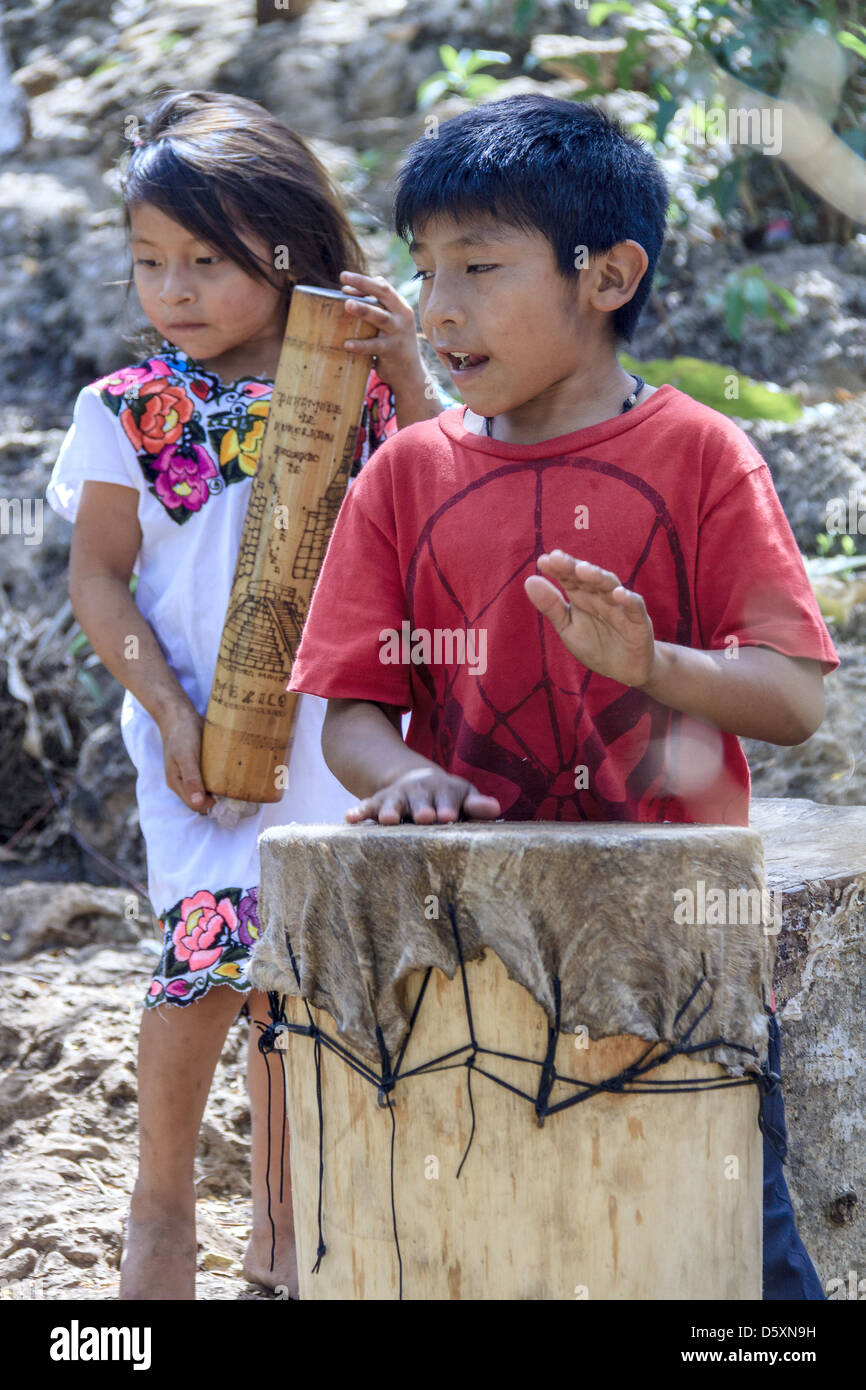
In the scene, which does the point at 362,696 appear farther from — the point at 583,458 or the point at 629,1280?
the point at 629,1280

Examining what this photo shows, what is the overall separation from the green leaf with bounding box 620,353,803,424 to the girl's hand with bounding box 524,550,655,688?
3.30 meters

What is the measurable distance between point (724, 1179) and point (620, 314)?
3.51ft

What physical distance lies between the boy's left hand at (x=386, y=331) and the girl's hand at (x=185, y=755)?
638 millimetres

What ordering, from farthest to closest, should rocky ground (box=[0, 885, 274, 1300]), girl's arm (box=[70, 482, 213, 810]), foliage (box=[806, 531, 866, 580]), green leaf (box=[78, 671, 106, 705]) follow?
green leaf (box=[78, 671, 106, 705]) < foliage (box=[806, 531, 866, 580]) < rocky ground (box=[0, 885, 274, 1300]) < girl's arm (box=[70, 482, 213, 810])

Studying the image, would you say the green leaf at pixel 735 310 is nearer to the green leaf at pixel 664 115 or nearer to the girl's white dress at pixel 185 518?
the green leaf at pixel 664 115

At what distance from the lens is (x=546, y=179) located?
5.62 ft

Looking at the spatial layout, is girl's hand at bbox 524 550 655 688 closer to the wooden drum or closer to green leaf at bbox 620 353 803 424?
the wooden drum

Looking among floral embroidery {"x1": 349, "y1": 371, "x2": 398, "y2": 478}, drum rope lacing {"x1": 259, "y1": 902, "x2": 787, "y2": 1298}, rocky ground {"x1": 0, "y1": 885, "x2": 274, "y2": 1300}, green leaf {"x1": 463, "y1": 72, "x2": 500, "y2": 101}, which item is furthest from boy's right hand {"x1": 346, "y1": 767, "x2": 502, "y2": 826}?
green leaf {"x1": 463, "y1": 72, "x2": 500, "y2": 101}

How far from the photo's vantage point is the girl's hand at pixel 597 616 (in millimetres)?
1343

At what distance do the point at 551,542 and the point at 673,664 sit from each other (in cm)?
29

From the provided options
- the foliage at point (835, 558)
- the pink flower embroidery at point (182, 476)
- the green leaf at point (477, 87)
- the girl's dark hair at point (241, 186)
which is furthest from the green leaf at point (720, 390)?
the pink flower embroidery at point (182, 476)

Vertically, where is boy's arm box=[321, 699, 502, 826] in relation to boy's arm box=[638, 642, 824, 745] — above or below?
below

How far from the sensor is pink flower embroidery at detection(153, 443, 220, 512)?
241 cm

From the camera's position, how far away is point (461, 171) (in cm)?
171
